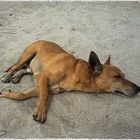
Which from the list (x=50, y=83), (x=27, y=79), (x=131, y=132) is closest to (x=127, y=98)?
(x=131, y=132)

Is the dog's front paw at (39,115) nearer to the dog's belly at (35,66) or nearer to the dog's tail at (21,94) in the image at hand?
the dog's tail at (21,94)

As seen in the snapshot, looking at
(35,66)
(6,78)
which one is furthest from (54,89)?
(6,78)

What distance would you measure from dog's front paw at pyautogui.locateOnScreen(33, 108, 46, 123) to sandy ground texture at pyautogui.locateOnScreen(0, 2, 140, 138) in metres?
0.06

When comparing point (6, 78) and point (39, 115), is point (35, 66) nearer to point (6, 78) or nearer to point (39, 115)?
point (6, 78)

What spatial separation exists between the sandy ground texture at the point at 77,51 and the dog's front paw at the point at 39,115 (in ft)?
0.20

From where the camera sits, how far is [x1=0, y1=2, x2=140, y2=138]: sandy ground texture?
13.4 ft

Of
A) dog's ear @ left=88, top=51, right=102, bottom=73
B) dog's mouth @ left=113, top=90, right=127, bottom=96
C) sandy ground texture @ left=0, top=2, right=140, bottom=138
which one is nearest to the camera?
sandy ground texture @ left=0, top=2, right=140, bottom=138

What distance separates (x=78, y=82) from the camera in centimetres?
461

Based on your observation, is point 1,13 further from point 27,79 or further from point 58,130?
point 58,130

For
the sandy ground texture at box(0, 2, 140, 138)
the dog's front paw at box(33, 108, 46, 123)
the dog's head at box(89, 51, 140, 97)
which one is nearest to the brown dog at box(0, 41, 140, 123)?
the dog's head at box(89, 51, 140, 97)

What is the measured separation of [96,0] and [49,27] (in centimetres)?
205

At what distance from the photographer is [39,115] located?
4121mm

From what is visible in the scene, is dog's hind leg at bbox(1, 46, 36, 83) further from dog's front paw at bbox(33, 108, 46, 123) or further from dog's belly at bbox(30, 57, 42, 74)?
dog's front paw at bbox(33, 108, 46, 123)

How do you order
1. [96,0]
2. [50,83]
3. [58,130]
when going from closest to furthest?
[58,130]
[50,83]
[96,0]
